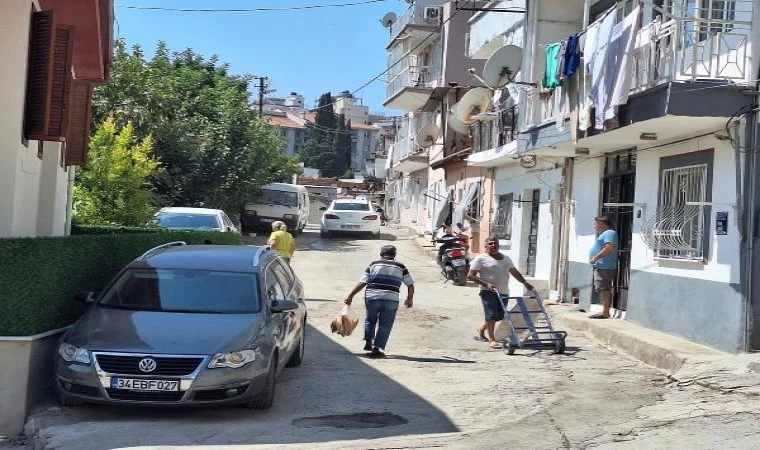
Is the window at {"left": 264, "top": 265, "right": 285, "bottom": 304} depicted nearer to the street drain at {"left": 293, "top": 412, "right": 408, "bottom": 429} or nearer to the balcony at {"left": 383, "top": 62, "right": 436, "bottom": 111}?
the street drain at {"left": 293, "top": 412, "right": 408, "bottom": 429}

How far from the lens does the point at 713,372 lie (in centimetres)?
851

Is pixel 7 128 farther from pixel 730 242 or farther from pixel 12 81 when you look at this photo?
pixel 730 242

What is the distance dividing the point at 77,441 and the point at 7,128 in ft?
13.0

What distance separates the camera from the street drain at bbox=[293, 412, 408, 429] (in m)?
7.18

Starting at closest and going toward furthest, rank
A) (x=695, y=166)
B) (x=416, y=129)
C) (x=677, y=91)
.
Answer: (x=677, y=91)
(x=695, y=166)
(x=416, y=129)

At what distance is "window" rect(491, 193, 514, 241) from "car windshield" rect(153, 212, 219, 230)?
7.03 m

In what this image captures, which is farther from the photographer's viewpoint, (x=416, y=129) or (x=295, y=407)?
(x=416, y=129)

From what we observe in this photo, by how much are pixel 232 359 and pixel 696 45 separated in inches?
243

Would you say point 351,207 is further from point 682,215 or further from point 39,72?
point 39,72

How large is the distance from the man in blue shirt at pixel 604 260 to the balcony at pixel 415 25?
2223 cm

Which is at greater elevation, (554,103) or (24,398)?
(554,103)

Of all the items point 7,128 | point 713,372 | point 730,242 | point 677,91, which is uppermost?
point 677,91

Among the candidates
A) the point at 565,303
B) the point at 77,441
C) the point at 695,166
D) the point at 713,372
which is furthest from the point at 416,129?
the point at 77,441

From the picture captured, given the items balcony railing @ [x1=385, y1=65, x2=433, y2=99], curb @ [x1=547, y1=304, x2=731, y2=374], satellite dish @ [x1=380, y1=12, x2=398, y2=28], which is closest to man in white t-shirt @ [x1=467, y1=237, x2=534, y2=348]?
curb @ [x1=547, y1=304, x2=731, y2=374]
